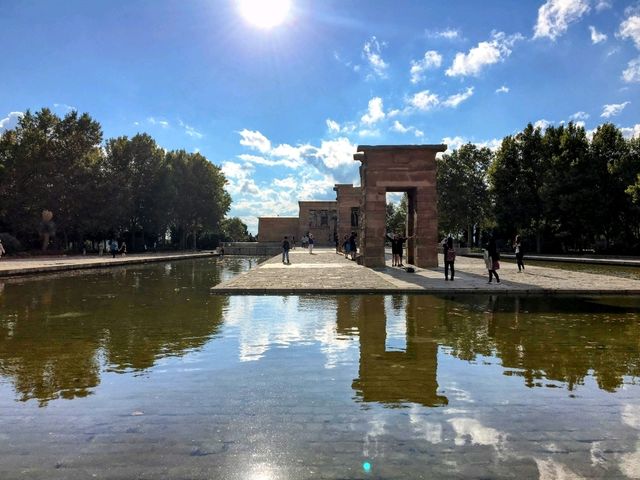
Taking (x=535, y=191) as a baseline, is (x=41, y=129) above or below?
above

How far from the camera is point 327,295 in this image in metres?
13.1

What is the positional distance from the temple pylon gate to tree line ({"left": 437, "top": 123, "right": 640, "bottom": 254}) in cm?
1923

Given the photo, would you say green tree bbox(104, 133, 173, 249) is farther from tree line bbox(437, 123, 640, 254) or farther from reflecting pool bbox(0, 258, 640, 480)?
reflecting pool bbox(0, 258, 640, 480)

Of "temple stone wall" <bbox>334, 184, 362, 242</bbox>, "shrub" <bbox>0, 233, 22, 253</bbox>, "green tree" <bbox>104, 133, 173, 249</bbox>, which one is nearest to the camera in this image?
"shrub" <bbox>0, 233, 22, 253</bbox>

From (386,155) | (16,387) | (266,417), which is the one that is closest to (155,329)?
(16,387)

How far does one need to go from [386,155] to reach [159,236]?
44.8m

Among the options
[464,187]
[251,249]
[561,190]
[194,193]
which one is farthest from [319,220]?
[561,190]

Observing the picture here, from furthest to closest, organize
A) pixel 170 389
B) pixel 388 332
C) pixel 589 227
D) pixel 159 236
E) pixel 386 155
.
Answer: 1. pixel 159 236
2. pixel 589 227
3. pixel 386 155
4. pixel 388 332
5. pixel 170 389

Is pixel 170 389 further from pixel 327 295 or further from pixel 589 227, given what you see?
pixel 589 227

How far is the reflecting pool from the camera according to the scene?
11.4ft

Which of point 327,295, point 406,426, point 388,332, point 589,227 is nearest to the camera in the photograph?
point 406,426

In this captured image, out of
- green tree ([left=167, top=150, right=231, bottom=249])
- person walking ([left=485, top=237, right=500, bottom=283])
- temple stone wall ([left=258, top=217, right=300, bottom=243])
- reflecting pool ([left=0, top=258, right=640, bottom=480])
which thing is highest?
green tree ([left=167, top=150, right=231, bottom=249])

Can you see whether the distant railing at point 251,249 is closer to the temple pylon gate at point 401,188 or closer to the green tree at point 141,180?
the green tree at point 141,180

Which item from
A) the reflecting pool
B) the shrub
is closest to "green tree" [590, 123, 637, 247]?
the reflecting pool
